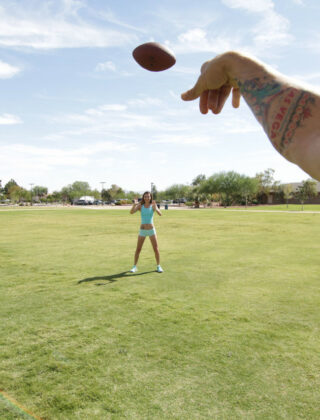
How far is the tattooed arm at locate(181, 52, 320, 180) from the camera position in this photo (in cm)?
110

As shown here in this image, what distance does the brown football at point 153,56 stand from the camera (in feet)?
7.84

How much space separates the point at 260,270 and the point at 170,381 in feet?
19.0

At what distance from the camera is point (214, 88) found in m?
1.51

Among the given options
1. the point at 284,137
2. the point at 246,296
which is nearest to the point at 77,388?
the point at 284,137

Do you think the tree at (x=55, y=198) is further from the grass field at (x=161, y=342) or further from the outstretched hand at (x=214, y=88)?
the outstretched hand at (x=214, y=88)

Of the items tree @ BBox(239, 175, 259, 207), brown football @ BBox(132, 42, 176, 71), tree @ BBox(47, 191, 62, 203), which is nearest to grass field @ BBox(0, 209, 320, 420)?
brown football @ BBox(132, 42, 176, 71)

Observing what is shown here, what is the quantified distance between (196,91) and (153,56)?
3.30ft

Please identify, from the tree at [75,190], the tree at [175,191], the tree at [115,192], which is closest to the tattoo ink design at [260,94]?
the tree at [175,191]

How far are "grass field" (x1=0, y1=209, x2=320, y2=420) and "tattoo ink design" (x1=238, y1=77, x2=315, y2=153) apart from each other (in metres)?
2.68

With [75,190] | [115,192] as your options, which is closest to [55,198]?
[75,190]

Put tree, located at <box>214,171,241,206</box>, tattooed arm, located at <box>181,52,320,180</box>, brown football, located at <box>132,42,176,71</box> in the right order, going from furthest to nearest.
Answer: tree, located at <box>214,171,241,206</box>
brown football, located at <box>132,42,176,71</box>
tattooed arm, located at <box>181,52,320,180</box>

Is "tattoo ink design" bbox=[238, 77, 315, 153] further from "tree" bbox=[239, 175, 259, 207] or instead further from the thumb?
"tree" bbox=[239, 175, 259, 207]

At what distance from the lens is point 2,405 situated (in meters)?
3.03

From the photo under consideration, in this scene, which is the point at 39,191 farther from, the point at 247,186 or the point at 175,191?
the point at 247,186
